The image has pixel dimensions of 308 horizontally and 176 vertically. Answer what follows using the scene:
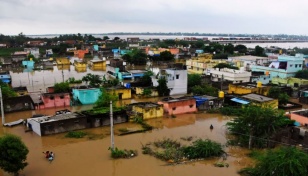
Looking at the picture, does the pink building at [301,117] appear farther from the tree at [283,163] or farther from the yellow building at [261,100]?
the tree at [283,163]

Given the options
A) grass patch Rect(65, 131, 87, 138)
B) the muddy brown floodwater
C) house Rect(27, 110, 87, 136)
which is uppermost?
house Rect(27, 110, 87, 136)

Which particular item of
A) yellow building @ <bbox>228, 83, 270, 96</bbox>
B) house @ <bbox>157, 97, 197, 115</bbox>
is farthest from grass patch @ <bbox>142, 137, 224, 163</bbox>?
yellow building @ <bbox>228, 83, 270, 96</bbox>

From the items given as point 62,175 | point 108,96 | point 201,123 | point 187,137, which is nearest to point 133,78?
point 108,96

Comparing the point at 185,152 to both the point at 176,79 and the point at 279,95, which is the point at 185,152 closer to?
the point at 279,95

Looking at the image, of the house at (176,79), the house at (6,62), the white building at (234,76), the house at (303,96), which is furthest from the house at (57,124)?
the house at (6,62)

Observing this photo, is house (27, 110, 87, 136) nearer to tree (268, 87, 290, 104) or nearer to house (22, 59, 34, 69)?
tree (268, 87, 290, 104)

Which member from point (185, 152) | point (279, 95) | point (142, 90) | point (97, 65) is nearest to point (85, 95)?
point (142, 90)

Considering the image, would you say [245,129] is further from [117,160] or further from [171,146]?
[117,160]

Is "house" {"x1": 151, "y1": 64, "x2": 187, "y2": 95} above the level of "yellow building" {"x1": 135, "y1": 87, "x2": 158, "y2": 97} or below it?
above
